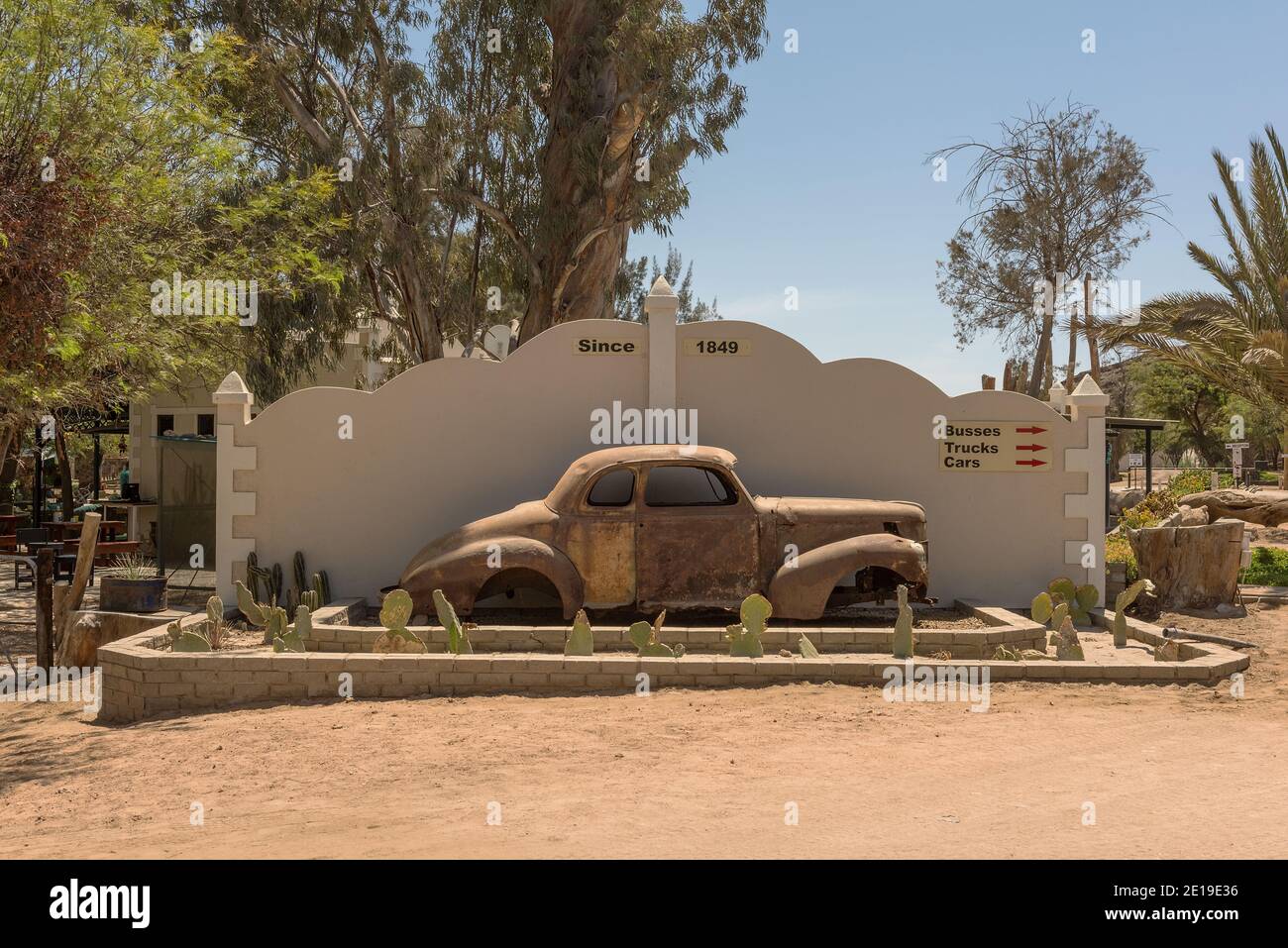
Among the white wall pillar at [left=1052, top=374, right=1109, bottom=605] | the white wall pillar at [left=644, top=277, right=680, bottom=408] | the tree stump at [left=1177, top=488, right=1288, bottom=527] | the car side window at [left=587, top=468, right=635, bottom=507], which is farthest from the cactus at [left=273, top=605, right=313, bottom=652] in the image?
the tree stump at [left=1177, top=488, right=1288, bottom=527]

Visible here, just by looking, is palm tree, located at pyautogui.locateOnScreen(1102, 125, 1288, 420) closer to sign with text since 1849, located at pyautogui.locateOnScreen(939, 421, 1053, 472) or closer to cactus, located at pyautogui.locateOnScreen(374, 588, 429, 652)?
sign with text since 1849, located at pyautogui.locateOnScreen(939, 421, 1053, 472)

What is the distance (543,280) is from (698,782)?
16.8m

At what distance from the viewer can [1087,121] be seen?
94.4 ft

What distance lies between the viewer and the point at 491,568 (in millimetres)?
10109

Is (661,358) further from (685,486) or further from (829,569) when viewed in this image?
(829,569)

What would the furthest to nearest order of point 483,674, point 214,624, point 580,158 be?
1. point 580,158
2. point 214,624
3. point 483,674

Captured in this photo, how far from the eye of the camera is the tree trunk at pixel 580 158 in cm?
2078

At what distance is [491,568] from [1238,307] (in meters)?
14.9

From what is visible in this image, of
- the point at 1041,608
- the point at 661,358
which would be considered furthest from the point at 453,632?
the point at 1041,608

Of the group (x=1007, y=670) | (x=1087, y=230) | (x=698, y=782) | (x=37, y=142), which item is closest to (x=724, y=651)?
(x=1007, y=670)

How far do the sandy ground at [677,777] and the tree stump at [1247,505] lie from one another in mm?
7918

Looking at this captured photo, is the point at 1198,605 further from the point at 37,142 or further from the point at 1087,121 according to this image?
the point at 1087,121

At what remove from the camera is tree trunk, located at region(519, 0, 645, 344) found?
20781 millimetres

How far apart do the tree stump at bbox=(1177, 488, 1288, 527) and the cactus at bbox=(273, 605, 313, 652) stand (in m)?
12.7
